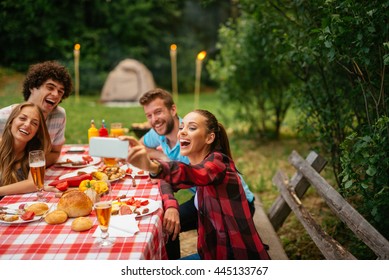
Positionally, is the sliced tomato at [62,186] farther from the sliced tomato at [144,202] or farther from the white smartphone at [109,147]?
the white smartphone at [109,147]

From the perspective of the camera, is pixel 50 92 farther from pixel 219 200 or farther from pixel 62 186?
pixel 219 200

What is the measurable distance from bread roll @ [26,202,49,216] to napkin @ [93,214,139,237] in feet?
1.07

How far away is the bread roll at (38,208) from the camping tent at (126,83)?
347 inches

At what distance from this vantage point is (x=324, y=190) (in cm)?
262

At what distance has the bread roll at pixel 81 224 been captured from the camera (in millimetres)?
1744

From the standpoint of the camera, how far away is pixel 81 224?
175 cm

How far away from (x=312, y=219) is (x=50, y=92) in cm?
204

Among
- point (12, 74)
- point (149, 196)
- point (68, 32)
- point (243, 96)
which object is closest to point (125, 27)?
point (68, 32)

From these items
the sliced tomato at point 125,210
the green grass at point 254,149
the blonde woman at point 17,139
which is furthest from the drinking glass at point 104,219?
the green grass at point 254,149

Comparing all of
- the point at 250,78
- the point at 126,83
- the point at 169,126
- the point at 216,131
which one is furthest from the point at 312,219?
the point at 126,83
